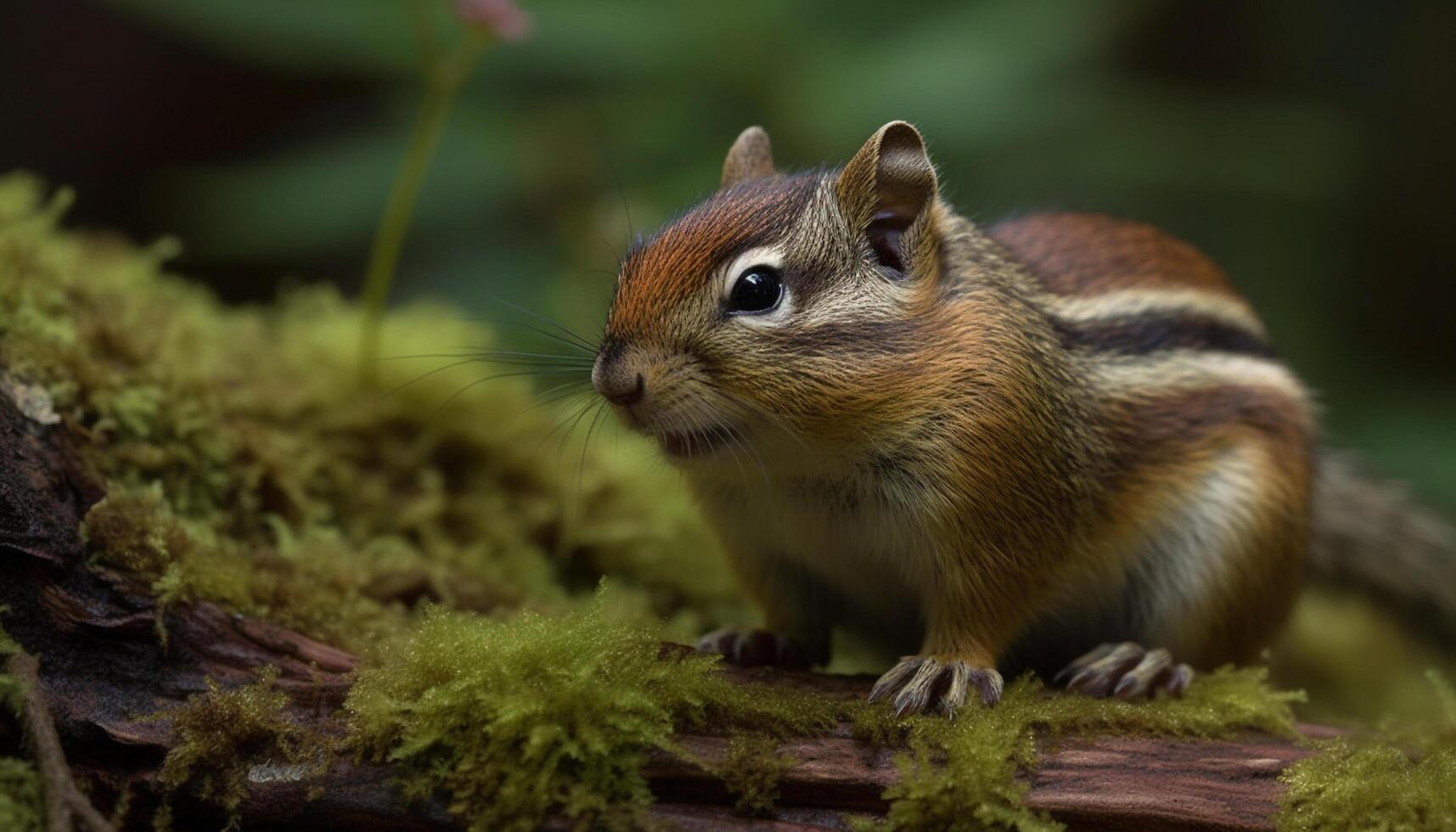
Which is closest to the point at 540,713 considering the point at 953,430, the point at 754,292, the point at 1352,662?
the point at 754,292

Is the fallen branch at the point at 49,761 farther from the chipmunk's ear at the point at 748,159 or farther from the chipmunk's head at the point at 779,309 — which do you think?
the chipmunk's ear at the point at 748,159

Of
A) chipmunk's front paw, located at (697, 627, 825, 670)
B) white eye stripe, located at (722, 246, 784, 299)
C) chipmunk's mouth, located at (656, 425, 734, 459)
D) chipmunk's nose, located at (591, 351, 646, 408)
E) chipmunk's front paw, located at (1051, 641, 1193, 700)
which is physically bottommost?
chipmunk's front paw, located at (1051, 641, 1193, 700)

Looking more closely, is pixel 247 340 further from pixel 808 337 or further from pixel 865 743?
pixel 865 743

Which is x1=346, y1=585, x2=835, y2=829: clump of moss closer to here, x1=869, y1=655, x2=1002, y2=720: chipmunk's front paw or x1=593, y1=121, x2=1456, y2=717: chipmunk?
x1=869, y1=655, x2=1002, y2=720: chipmunk's front paw

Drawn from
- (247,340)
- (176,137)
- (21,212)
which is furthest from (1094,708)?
(176,137)

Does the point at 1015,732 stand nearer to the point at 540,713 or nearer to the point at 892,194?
the point at 540,713

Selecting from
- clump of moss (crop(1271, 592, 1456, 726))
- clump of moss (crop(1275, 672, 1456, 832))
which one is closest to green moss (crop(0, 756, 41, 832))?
clump of moss (crop(1275, 672, 1456, 832))
